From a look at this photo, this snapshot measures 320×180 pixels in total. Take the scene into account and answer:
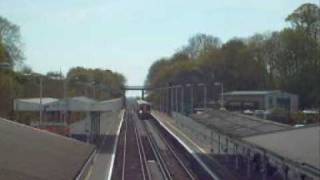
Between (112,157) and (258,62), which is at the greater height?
(258,62)

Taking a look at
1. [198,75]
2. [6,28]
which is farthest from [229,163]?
[198,75]

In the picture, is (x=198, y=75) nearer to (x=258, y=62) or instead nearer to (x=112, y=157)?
(x=258, y=62)

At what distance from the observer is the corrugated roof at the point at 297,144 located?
20453 millimetres

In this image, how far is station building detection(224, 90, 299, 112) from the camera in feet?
370

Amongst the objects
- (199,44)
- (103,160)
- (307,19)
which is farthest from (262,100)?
(103,160)

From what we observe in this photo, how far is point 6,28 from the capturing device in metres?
109

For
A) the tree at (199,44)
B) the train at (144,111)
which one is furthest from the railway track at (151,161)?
the tree at (199,44)

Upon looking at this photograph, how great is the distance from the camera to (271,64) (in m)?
129

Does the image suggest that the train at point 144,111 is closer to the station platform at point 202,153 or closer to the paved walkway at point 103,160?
the station platform at point 202,153

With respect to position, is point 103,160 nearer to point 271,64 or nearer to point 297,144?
point 297,144

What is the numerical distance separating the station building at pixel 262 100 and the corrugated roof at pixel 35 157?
8009 cm

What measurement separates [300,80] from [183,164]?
69.9 m

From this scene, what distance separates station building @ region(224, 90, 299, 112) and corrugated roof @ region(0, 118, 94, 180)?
8009 cm

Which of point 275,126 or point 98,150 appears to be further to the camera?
point 98,150
